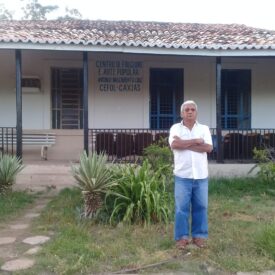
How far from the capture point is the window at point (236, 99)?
1218 centimetres

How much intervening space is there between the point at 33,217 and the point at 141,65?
6.16 meters

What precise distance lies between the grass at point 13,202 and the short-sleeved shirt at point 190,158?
10.3 feet

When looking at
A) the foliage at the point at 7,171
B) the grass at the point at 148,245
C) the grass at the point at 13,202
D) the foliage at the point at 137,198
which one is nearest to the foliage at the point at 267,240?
the grass at the point at 148,245

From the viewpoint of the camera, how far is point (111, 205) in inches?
259

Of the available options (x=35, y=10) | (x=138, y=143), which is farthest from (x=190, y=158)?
(x=35, y=10)

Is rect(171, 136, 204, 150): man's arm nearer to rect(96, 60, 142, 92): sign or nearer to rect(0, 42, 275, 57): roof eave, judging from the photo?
rect(0, 42, 275, 57): roof eave

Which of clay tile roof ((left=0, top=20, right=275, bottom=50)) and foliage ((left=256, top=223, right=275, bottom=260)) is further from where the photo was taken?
clay tile roof ((left=0, top=20, right=275, bottom=50))

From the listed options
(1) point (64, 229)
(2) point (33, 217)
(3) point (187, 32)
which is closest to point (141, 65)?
(3) point (187, 32)

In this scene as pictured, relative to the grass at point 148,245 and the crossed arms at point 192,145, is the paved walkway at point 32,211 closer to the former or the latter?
the grass at point 148,245

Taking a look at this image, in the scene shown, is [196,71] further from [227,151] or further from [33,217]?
[33,217]

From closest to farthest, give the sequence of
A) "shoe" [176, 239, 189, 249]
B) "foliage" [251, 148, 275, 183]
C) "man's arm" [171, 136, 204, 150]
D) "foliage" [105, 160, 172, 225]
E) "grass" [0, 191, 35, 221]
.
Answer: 1. "man's arm" [171, 136, 204, 150]
2. "shoe" [176, 239, 189, 249]
3. "foliage" [105, 160, 172, 225]
4. "grass" [0, 191, 35, 221]
5. "foliage" [251, 148, 275, 183]

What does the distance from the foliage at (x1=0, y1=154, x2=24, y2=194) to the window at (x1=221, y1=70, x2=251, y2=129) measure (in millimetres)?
5802

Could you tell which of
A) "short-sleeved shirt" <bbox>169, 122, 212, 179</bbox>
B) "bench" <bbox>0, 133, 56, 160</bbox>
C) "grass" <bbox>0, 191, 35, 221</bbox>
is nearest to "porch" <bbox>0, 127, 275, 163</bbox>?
"bench" <bbox>0, 133, 56, 160</bbox>

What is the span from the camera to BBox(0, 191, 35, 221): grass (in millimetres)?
7224
